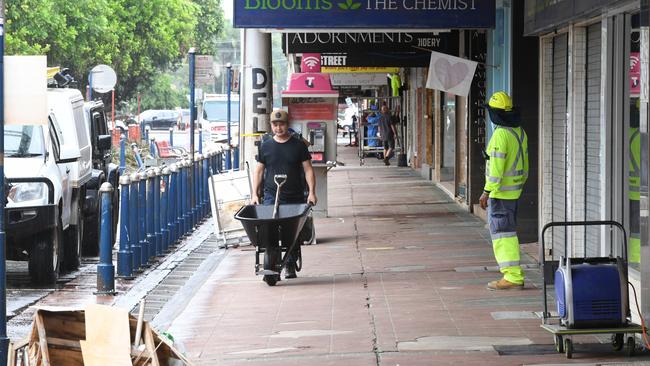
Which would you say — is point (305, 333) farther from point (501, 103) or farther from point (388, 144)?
point (388, 144)

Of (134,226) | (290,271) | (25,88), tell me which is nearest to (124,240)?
(134,226)

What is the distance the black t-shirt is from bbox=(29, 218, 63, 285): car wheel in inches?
99.8

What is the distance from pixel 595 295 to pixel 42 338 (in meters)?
3.90

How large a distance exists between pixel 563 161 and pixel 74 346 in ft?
25.5

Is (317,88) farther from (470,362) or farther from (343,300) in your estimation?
(470,362)

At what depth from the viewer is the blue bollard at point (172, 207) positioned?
58.2 ft

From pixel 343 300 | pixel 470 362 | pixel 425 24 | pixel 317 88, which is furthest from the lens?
pixel 317 88

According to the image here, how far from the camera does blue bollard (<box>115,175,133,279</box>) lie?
14.5m

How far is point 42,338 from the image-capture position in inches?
266

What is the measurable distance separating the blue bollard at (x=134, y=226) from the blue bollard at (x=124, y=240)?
98 mm

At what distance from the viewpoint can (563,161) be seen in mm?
13570

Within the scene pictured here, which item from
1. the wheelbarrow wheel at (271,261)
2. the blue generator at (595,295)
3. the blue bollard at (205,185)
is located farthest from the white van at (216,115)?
the blue generator at (595,295)

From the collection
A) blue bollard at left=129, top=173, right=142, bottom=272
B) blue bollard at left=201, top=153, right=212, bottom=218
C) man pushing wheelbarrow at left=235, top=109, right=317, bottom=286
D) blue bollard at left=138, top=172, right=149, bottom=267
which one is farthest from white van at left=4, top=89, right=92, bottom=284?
blue bollard at left=201, top=153, right=212, bottom=218

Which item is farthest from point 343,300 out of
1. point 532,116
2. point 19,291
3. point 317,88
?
point 317,88
